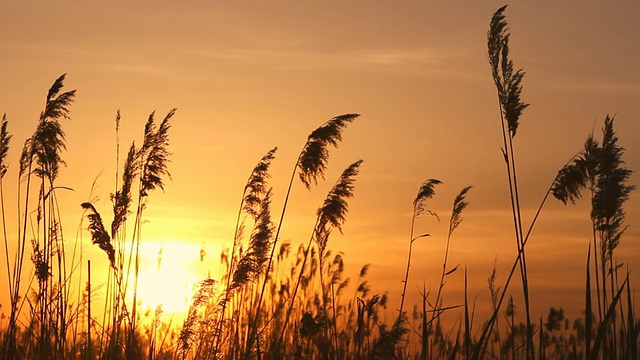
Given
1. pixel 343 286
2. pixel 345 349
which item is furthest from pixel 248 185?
pixel 343 286

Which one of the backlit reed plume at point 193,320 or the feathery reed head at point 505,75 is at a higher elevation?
the feathery reed head at point 505,75

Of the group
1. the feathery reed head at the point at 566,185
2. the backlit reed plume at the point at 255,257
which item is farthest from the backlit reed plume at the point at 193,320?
the feathery reed head at the point at 566,185

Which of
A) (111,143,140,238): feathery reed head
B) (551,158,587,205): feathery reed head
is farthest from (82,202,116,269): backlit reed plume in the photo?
(551,158,587,205): feathery reed head

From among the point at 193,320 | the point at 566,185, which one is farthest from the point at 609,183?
the point at 193,320

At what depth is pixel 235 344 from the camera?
6.19 meters

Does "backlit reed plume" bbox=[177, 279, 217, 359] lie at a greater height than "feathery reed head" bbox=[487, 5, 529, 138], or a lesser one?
lesser

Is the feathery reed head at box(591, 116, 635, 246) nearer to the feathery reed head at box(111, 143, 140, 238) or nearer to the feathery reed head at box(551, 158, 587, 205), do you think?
the feathery reed head at box(551, 158, 587, 205)

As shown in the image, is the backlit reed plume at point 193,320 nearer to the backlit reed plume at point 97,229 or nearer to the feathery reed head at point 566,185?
the backlit reed plume at point 97,229

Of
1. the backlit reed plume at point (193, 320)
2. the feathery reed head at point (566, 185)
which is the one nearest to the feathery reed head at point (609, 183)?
the feathery reed head at point (566, 185)

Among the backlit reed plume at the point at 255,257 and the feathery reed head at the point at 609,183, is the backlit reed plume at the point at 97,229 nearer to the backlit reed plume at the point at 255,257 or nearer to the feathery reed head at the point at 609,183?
the backlit reed plume at the point at 255,257

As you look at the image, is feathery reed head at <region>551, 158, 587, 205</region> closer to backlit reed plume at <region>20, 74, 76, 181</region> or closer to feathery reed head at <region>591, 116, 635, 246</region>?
feathery reed head at <region>591, 116, 635, 246</region>

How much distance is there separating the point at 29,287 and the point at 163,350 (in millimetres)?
1115

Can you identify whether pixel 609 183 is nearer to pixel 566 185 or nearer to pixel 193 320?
pixel 566 185

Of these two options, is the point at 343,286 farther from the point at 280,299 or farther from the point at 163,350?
the point at 163,350
